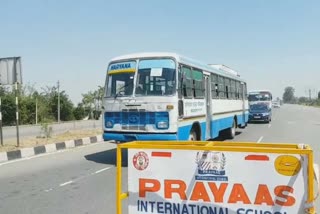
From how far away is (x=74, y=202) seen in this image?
22.4 ft

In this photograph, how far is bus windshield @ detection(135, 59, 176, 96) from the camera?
1062 centimetres

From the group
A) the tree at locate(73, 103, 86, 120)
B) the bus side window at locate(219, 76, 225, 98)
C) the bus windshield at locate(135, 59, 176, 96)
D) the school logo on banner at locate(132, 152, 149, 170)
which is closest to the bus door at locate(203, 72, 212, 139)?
the bus side window at locate(219, 76, 225, 98)

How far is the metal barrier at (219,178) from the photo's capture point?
3.53 meters

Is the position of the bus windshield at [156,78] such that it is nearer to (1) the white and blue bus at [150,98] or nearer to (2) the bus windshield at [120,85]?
(1) the white and blue bus at [150,98]

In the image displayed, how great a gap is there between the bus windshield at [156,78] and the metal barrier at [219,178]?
21.1ft

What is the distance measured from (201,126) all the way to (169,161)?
29.2ft

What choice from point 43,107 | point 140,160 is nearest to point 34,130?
point 43,107

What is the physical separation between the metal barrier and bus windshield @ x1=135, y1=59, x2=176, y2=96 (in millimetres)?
6421

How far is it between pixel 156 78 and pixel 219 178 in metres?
7.13

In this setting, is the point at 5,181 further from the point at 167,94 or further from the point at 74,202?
the point at 167,94

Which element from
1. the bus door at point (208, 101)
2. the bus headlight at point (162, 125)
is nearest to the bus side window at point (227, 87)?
the bus door at point (208, 101)

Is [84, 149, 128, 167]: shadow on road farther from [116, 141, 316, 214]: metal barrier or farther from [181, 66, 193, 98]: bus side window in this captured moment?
[116, 141, 316, 214]: metal barrier

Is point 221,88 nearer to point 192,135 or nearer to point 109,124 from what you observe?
point 192,135

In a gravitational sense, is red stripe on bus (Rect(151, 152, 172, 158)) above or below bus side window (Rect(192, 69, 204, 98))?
below
